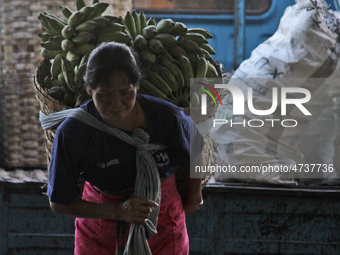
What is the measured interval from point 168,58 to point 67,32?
0.34 m

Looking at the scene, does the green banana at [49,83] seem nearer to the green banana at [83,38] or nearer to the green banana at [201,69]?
the green banana at [83,38]

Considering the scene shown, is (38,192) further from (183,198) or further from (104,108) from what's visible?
(104,108)

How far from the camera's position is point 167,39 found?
176cm

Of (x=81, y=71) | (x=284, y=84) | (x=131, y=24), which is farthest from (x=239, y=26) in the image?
(x=81, y=71)

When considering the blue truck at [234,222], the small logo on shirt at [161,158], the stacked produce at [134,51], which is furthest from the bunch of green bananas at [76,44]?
the blue truck at [234,222]

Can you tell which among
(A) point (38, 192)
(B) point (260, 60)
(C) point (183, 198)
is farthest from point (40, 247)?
(B) point (260, 60)

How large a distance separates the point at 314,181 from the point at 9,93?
64.8 inches

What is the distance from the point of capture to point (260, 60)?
2.70 meters

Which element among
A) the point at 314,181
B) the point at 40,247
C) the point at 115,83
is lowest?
the point at 40,247

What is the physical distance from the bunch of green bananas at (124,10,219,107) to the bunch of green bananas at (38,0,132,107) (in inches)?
2.2

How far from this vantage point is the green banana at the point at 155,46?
172 cm

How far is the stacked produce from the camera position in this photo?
5.62 feet

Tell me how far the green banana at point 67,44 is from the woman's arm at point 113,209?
52 centimetres

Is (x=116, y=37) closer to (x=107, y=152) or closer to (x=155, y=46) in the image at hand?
(x=155, y=46)
